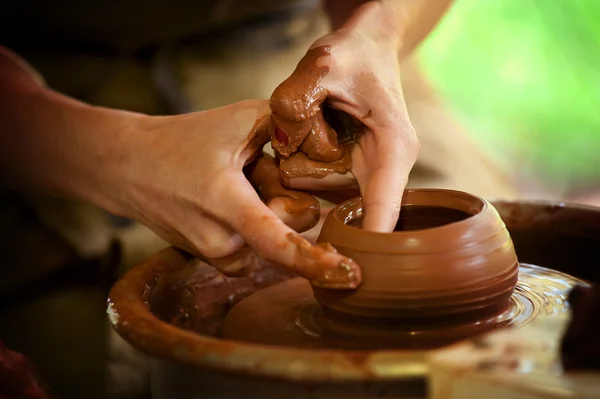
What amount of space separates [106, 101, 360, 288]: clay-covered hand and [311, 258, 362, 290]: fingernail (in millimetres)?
73

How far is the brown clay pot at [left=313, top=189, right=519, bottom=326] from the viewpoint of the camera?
91 cm

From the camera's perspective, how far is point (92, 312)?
66.9 inches

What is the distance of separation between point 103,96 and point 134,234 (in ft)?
1.20

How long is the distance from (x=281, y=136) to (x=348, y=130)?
13cm

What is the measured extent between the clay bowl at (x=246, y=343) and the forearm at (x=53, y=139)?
0.80 feet

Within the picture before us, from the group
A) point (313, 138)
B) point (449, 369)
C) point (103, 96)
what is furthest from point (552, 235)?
point (103, 96)

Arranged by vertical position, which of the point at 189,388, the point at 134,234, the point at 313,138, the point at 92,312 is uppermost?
the point at 313,138

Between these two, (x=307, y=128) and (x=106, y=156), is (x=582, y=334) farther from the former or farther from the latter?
(x=106, y=156)

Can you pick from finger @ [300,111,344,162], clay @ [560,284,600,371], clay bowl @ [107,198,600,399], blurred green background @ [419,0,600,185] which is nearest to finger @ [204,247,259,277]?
clay bowl @ [107,198,600,399]

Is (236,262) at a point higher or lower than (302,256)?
lower

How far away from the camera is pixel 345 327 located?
3.18 feet

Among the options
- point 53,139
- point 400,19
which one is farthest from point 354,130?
point 53,139

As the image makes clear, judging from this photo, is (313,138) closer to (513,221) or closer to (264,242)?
(264,242)

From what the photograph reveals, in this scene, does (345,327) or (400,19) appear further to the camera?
(400,19)
